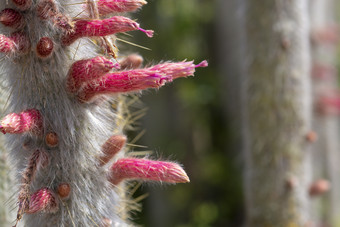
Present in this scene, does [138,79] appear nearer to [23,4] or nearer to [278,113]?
[23,4]

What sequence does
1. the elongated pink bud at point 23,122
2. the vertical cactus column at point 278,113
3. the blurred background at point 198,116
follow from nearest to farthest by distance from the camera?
the elongated pink bud at point 23,122, the vertical cactus column at point 278,113, the blurred background at point 198,116

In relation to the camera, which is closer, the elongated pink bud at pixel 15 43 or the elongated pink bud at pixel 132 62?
the elongated pink bud at pixel 15 43

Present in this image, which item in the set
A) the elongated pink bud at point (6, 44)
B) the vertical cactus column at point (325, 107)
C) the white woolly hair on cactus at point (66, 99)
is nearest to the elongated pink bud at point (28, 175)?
the white woolly hair on cactus at point (66, 99)

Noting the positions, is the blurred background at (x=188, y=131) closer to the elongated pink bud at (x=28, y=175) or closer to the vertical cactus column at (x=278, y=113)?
the vertical cactus column at (x=278, y=113)

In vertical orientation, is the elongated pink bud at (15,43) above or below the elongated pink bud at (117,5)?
below

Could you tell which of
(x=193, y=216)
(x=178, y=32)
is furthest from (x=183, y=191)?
(x=178, y=32)

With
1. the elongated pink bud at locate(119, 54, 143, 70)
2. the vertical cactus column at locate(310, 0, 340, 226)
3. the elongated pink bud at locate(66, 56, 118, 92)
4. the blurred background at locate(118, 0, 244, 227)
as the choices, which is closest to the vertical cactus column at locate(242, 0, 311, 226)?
the vertical cactus column at locate(310, 0, 340, 226)
